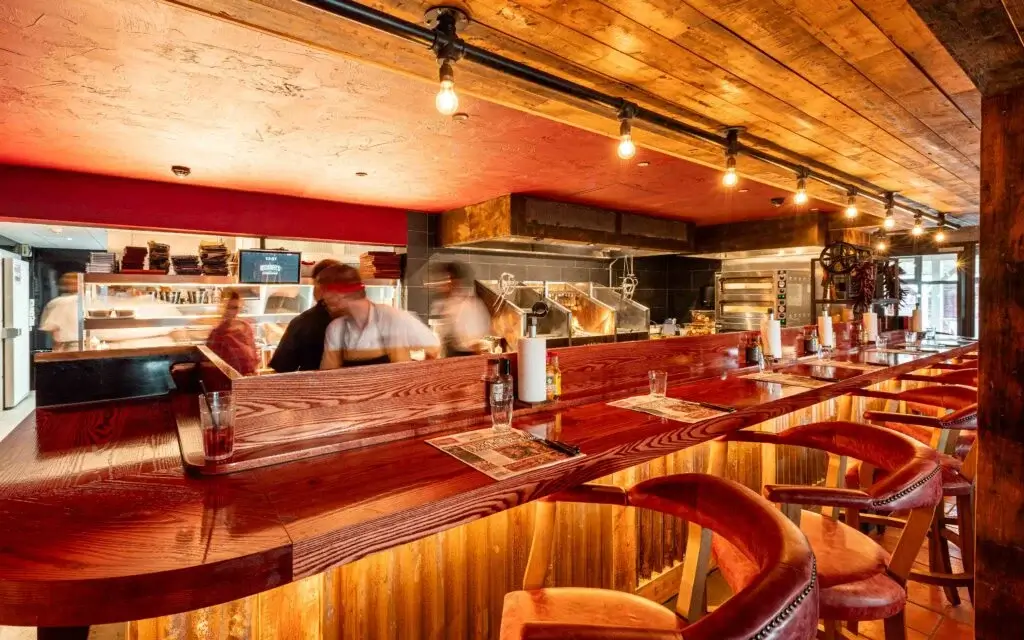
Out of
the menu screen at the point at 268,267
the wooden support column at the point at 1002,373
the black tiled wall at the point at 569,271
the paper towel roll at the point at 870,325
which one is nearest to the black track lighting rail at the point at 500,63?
the wooden support column at the point at 1002,373

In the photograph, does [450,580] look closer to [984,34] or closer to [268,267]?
[984,34]

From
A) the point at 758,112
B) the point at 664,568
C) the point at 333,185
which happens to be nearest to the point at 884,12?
the point at 758,112

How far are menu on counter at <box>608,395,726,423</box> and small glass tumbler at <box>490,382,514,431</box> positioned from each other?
0.61 m

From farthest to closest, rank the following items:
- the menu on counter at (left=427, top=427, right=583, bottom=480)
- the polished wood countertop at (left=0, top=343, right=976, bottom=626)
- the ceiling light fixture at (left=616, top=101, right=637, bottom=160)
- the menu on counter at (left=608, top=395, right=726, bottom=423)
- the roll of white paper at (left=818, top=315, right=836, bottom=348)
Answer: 1. the roll of white paper at (left=818, top=315, right=836, bottom=348)
2. the ceiling light fixture at (left=616, top=101, right=637, bottom=160)
3. the menu on counter at (left=608, top=395, right=726, bottom=423)
4. the menu on counter at (left=427, top=427, right=583, bottom=480)
5. the polished wood countertop at (left=0, top=343, right=976, bottom=626)

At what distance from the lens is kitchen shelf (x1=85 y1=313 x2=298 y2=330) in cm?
479

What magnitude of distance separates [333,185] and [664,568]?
13.1 feet

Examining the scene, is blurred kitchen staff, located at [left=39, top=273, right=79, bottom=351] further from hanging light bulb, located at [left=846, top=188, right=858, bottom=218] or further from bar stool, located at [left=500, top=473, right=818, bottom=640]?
hanging light bulb, located at [left=846, top=188, right=858, bottom=218]

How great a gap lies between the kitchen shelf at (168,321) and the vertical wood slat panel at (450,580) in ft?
15.5

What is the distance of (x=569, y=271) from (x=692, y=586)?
682 cm

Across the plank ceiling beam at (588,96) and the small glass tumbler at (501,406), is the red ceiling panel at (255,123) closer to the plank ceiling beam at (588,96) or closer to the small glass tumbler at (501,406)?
the plank ceiling beam at (588,96)

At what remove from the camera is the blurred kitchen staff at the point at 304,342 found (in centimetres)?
335

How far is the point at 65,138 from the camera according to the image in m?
3.18

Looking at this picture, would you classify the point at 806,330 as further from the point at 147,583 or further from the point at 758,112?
the point at 147,583

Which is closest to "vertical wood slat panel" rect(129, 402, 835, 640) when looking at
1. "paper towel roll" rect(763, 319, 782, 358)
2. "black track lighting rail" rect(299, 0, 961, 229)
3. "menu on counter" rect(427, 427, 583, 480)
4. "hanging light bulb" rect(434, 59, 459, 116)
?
"menu on counter" rect(427, 427, 583, 480)
